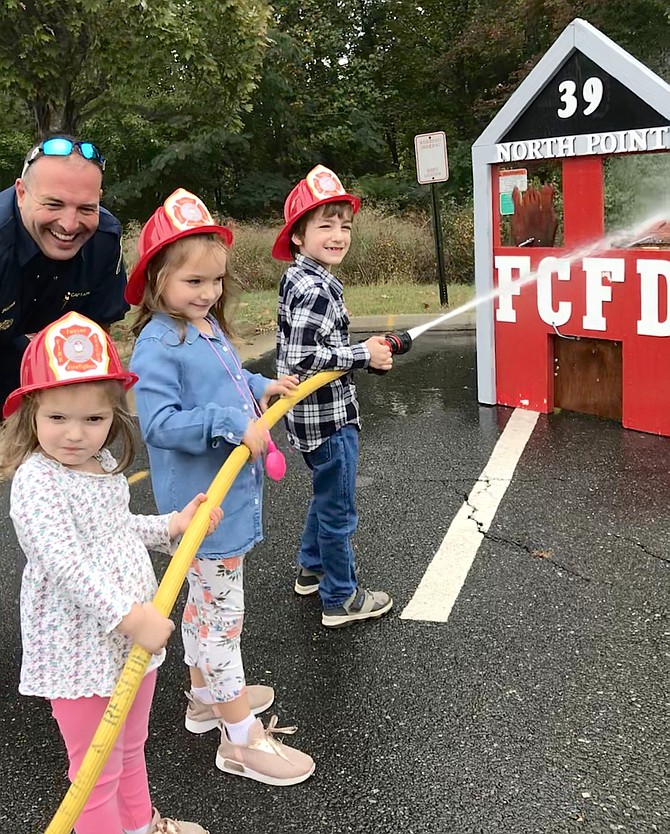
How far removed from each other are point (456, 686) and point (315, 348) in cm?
127

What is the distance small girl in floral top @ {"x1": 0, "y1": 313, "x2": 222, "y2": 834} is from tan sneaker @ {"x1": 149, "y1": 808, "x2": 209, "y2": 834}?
26 cm

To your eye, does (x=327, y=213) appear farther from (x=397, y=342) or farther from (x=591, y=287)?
(x=591, y=287)

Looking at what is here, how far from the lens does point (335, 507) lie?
330 centimetres

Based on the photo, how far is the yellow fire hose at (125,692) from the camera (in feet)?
5.54

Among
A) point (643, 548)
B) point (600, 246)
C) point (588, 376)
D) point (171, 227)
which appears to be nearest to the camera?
point (171, 227)

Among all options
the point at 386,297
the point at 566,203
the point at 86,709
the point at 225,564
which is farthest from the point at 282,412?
the point at 386,297

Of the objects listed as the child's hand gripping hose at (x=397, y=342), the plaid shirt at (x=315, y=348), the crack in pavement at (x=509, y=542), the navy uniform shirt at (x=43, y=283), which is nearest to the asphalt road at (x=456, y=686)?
the crack in pavement at (x=509, y=542)

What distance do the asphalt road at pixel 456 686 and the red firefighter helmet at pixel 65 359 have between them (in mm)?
1318

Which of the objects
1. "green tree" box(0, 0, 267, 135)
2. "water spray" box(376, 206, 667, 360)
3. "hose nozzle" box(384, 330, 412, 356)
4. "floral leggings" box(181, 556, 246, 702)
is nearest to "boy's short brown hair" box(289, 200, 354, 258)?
"hose nozzle" box(384, 330, 412, 356)

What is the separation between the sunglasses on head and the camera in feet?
8.60

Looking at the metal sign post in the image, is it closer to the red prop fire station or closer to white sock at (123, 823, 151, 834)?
the red prop fire station

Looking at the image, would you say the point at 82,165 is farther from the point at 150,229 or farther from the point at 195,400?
the point at 195,400

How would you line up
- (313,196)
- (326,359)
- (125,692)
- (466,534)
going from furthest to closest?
1. (466,534)
2. (313,196)
3. (326,359)
4. (125,692)

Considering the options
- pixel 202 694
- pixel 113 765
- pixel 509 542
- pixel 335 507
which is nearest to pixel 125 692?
pixel 113 765
